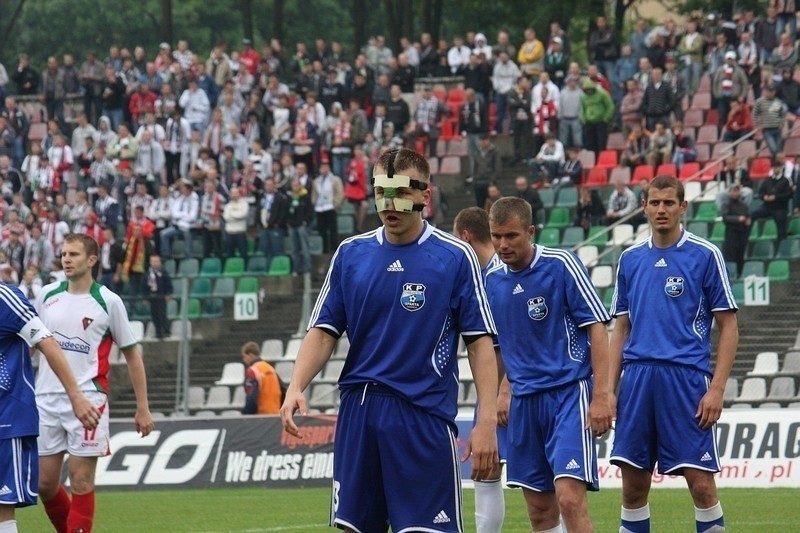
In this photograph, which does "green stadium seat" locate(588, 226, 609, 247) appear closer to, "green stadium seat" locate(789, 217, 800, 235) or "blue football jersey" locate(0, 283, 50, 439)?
"green stadium seat" locate(789, 217, 800, 235)

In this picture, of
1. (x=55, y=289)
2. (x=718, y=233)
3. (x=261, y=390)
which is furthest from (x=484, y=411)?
(x=718, y=233)

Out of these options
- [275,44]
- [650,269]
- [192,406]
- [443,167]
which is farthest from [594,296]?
[275,44]

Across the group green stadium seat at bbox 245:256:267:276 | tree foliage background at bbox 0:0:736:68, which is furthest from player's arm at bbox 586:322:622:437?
tree foliage background at bbox 0:0:736:68

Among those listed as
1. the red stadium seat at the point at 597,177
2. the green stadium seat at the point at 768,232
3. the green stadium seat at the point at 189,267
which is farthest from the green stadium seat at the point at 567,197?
the green stadium seat at the point at 189,267

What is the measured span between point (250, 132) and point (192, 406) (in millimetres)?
7767

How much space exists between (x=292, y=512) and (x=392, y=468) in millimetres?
8602

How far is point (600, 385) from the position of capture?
9.15 meters

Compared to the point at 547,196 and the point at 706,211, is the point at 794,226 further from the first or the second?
the point at 547,196

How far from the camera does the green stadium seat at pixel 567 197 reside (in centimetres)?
2675

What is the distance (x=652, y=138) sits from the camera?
26578mm

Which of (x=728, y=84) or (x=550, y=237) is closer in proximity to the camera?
(x=550, y=237)

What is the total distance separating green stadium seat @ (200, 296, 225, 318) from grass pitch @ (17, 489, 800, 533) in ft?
25.7

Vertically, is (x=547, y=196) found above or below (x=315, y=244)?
above

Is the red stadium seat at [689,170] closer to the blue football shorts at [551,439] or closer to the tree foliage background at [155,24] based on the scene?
the blue football shorts at [551,439]
